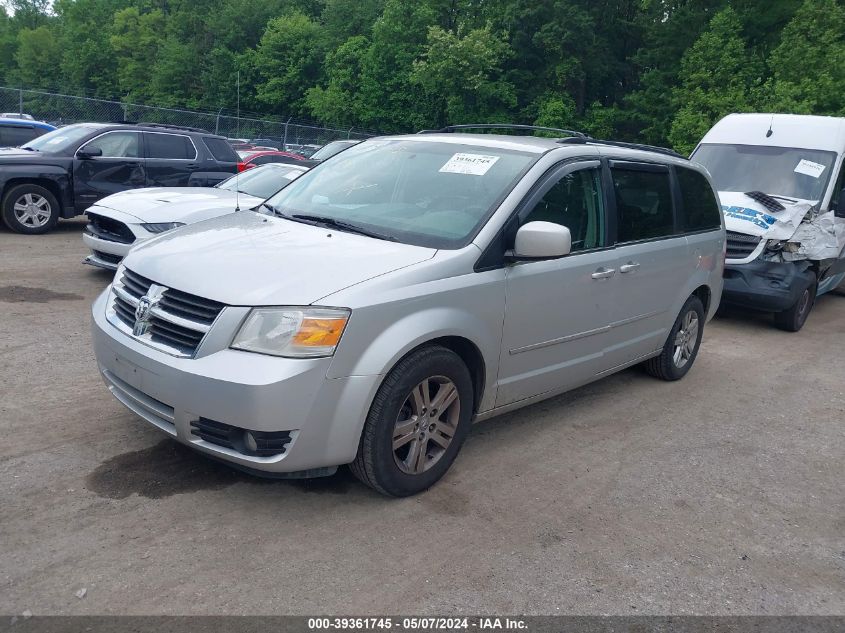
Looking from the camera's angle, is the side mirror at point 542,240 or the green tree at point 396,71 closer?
the side mirror at point 542,240

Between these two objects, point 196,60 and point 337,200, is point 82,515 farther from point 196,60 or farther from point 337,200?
point 196,60

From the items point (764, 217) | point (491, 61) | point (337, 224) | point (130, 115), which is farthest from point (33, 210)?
point (491, 61)

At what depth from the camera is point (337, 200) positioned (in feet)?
15.4

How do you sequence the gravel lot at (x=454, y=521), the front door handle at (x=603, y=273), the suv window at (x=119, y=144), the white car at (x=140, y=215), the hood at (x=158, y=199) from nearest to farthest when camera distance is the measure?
1. the gravel lot at (x=454, y=521)
2. the front door handle at (x=603, y=273)
3. the white car at (x=140, y=215)
4. the hood at (x=158, y=199)
5. the suv window at (x=119, y=144)

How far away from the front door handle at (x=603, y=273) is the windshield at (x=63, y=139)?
29.6ft

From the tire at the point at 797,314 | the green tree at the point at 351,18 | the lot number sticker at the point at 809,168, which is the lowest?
the tire at the point at 797,314

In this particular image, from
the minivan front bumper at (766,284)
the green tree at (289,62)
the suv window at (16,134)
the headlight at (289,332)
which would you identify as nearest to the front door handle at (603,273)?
the headlight at (289,332)

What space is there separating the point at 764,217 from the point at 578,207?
4.68m

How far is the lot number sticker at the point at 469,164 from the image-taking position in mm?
4520

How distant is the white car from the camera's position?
7730mm

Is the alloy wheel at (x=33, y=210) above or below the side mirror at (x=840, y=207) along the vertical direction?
below

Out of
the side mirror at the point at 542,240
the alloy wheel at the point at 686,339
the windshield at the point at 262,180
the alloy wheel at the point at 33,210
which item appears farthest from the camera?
the alloy wheel at the point at 33,210

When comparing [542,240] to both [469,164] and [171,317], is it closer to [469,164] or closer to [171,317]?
[469,164]

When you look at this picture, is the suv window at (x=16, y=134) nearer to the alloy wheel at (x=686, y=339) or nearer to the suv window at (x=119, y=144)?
the suv window at (x=119, y=144)
